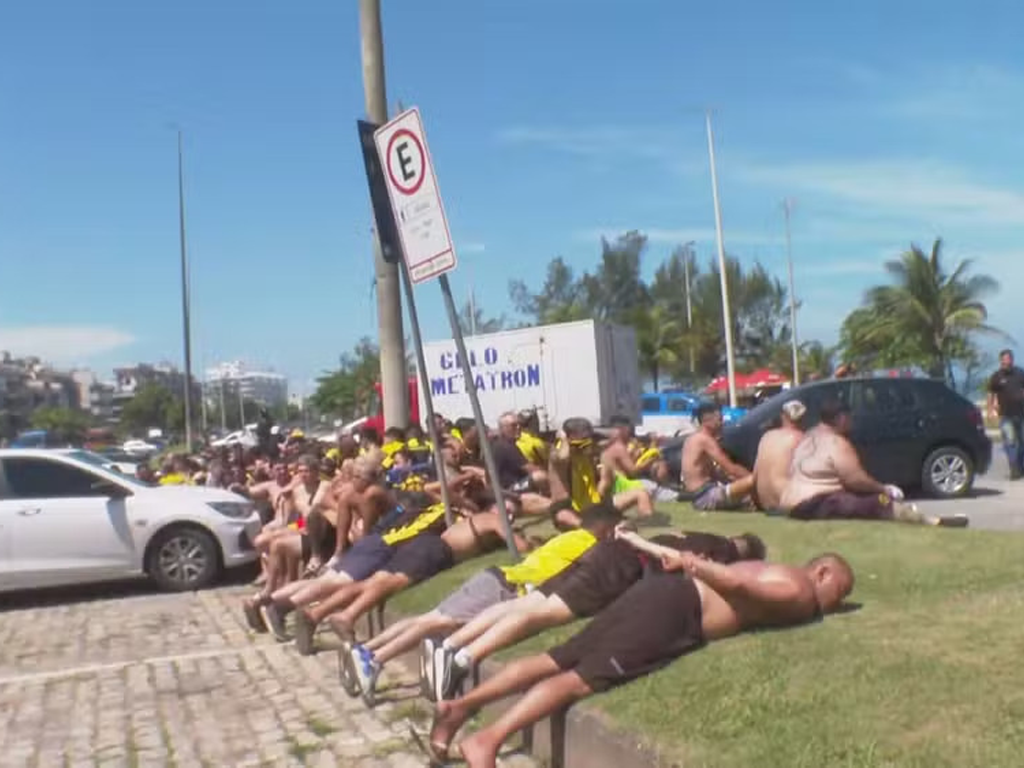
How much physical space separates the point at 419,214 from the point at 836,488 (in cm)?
380

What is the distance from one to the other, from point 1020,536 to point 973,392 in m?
34.8

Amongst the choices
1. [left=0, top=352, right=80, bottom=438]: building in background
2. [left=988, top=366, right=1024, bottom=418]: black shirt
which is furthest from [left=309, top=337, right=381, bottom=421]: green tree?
[left=988, top=366, right=1024, bottom=418]: black shirt

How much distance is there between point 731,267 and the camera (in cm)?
6969

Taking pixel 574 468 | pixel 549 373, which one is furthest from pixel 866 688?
pixel 549 373

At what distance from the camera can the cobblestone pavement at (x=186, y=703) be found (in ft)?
20.1

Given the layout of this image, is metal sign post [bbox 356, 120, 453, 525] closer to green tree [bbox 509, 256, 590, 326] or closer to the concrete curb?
the concrete curb

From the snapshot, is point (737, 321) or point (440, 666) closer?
point (440, 666)

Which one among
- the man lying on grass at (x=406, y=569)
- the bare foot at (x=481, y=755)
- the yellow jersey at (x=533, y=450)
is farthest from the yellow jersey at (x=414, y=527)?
the bare foot at (x=481, y=755)

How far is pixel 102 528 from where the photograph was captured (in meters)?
12.1

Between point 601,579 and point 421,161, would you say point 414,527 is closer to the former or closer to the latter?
point 421,161

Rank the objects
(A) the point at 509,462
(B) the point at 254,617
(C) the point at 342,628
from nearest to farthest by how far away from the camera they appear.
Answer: (C) the point at 342,628
(B) the point at 254,617
(A) the point at 509,462

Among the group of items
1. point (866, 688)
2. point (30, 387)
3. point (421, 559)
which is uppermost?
point (30, 387)

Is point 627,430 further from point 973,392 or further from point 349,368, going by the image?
point 349,368

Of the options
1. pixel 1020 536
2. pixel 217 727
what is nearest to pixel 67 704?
pixel 217 727
